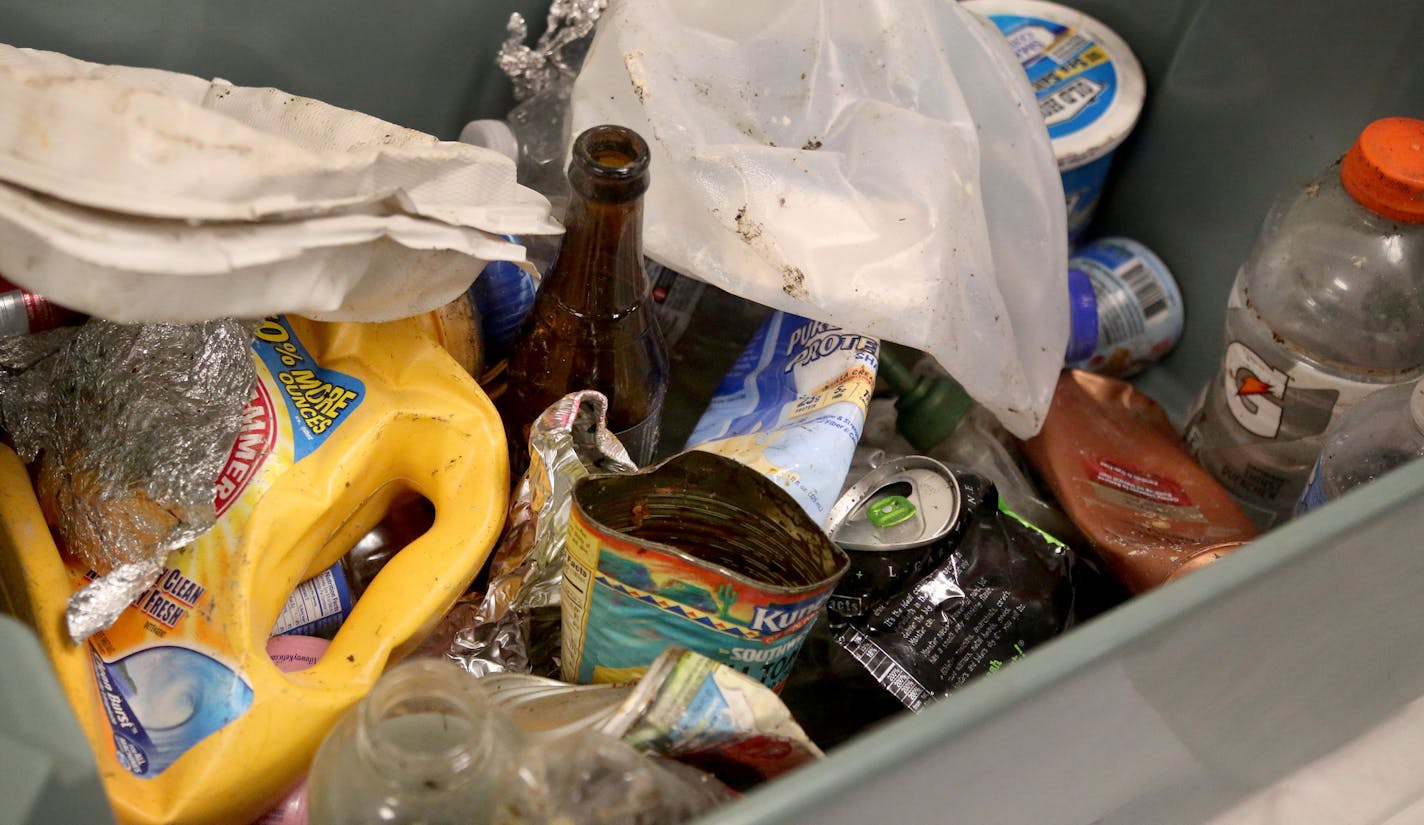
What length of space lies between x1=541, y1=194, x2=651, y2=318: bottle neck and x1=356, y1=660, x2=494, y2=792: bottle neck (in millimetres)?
245

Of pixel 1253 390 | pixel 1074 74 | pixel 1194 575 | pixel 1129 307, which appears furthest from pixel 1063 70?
pixel 1194 575

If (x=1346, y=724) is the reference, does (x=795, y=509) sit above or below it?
above

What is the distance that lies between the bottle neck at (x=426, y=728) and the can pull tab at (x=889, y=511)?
0.28 meters

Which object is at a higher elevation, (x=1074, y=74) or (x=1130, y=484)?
(x=1074, y=74)

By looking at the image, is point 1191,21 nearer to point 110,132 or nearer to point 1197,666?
point 1197,666

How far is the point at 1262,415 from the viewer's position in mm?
751

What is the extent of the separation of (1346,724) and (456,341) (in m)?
0.54

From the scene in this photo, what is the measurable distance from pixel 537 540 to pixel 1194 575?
0.97 ft

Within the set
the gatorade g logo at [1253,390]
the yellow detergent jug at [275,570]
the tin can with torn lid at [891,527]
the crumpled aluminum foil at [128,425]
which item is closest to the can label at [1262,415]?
the gatorade g logo at [1253,390]

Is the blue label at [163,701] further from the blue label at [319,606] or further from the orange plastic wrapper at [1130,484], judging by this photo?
the orange plastic wrapper at [1130,484]

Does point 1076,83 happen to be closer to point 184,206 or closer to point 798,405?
point 798,405

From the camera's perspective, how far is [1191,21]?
85 cm

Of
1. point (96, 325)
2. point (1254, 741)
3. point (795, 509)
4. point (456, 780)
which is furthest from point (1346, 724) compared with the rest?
point (96, 325)

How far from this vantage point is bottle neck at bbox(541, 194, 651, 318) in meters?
0.56
